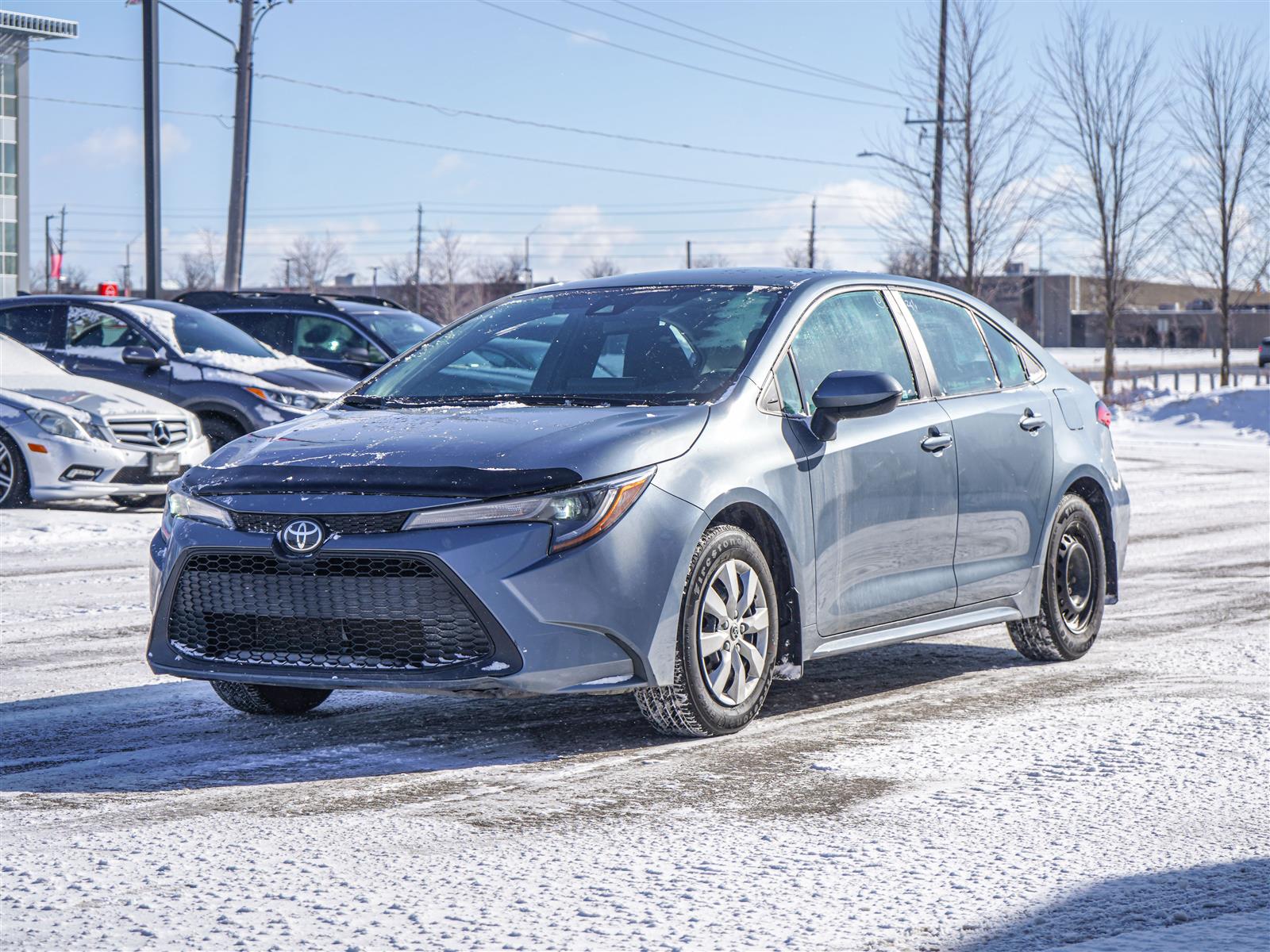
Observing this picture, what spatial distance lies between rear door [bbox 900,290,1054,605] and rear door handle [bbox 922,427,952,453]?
7cm

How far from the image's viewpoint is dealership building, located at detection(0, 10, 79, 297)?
58.2 m

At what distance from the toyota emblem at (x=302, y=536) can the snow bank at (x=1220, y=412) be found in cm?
2808

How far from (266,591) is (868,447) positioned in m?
2.26

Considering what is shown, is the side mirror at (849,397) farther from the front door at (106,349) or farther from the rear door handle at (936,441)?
the front door at (106,349)

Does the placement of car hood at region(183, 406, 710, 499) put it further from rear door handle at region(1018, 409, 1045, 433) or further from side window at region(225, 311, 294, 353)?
side window at region(225, 311, 294, 353)

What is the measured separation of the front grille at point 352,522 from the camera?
5.10 metres

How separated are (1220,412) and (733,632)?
1170 inches

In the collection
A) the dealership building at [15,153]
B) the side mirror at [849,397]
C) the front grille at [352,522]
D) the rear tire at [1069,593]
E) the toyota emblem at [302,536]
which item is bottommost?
the rear tire at [1069,593]

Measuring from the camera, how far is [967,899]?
3.97m

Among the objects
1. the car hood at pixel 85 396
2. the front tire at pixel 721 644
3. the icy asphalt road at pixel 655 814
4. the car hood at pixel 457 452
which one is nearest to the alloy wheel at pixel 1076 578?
the icy asphalt road at pixel 655 814

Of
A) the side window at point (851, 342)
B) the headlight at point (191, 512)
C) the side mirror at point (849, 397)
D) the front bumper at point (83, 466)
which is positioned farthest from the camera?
the front bumper at point (83, 466)

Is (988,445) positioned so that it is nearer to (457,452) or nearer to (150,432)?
(457,452)

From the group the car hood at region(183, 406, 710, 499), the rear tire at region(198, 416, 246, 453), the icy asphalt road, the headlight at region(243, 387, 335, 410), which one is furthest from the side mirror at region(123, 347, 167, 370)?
the car hood at region(183, 406, 710, 499)

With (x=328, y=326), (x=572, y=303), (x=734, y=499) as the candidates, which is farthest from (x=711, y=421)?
(x=328, y=326)
